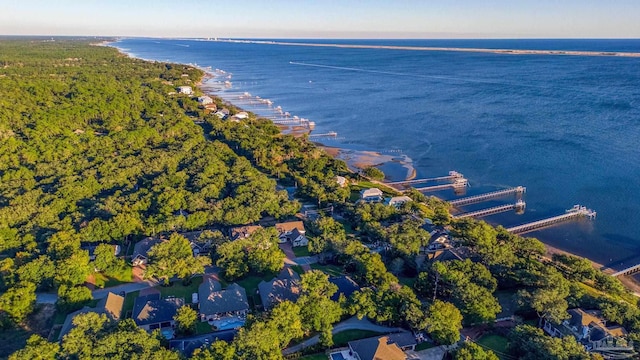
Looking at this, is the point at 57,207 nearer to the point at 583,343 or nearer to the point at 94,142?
the point at 94,142

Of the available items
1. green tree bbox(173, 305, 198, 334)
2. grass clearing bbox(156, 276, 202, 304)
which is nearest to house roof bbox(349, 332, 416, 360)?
green tree bbox(173, 305, 198, 334)

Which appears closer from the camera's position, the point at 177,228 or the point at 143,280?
the point at 143,280

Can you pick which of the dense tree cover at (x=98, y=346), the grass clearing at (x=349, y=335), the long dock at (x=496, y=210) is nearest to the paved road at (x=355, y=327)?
the grass clearing at (x=349, y=335)

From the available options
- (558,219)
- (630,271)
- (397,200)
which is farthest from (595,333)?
(397,200)

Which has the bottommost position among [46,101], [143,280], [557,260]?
[143,280]

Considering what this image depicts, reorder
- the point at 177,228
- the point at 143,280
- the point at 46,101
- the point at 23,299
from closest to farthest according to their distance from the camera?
the point at 23,299, the point at 143,280, the point at 177,228, the point at 46,101

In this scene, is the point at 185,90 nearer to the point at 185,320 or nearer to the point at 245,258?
the point at 245,258

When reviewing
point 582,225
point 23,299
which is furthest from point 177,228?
point 582,225

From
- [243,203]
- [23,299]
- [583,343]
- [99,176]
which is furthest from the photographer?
[99,176]

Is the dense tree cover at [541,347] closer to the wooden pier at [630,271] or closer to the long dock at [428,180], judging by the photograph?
the wooden pier at [630,271]
